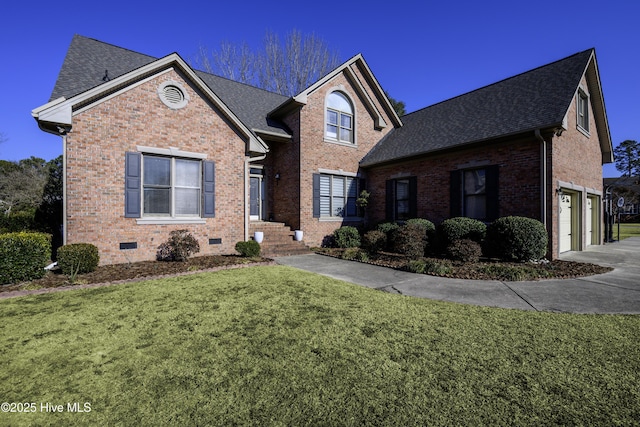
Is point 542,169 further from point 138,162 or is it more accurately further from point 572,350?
point 138,162

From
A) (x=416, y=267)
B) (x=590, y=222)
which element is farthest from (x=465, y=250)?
(x=590, y=222)

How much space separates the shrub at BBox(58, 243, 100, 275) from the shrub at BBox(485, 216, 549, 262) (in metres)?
11.1

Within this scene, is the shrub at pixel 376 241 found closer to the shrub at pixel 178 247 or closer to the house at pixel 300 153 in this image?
the house at pixel 300 153

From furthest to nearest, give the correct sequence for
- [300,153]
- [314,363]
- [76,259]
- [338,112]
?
[338,112]
[300,153]
[76,259]
[314,363]

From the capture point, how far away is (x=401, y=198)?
13562 mm

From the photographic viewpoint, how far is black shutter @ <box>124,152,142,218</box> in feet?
27.1

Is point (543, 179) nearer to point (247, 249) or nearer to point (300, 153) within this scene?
point (300, 153)

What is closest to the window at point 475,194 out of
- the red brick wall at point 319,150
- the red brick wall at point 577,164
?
the red brick wall at point 577,164

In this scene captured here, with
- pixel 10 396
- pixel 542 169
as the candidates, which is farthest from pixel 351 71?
pixel 10 396

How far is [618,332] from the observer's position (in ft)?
12.3

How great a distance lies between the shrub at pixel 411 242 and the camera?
31.3 feet

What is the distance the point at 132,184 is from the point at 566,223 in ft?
50.6

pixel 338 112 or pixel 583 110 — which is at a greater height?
pixel 338 112

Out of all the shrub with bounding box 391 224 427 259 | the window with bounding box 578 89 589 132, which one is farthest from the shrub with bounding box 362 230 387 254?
the window with bounding box 578 89 589 132
